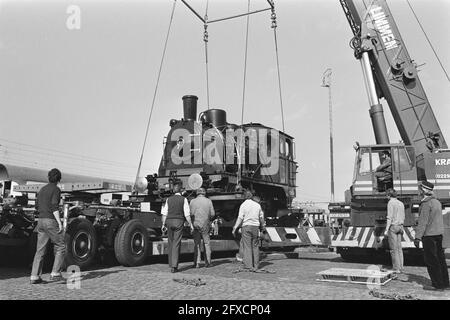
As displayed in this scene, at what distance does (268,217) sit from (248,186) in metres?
1.69

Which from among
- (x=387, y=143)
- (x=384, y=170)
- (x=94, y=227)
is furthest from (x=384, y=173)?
(x=94, y=227)

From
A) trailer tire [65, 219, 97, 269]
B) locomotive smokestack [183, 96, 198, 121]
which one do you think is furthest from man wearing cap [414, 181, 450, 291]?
locomotive smokestack [183, 96, 198, 121]

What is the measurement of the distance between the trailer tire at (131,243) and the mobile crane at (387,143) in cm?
475

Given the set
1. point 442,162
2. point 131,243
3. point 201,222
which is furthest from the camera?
point 442,162

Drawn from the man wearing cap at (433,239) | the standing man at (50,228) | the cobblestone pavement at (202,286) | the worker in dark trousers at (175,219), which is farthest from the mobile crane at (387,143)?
the standing man at (50,228)

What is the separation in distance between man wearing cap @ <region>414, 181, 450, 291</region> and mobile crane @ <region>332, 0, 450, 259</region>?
3386 mm

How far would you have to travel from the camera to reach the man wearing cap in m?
6.68

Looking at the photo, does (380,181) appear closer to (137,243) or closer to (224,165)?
(224,165)

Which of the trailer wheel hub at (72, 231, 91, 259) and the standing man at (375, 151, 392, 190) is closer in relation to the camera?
the trailer wheel hub at (72, 231, 91, 259)

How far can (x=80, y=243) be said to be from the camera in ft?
27.1

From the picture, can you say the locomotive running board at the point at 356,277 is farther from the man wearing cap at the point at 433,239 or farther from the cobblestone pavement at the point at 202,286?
the man wearing cap at the point at 433,239

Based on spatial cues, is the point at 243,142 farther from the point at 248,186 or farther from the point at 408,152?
the point at 408,152

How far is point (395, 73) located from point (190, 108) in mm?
5983

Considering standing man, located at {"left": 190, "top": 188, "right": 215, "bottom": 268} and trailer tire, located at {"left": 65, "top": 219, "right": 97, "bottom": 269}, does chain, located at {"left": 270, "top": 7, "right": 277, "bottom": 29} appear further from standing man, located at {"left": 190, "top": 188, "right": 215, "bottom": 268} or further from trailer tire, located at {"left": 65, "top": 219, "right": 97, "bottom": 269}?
trailer tire, located at {"left": 65, "top": 219, "right": 97, "bottom": 269}
